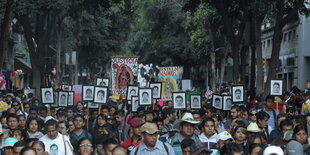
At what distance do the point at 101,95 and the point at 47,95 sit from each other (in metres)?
1.50

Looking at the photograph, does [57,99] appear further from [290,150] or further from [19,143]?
[290,150]

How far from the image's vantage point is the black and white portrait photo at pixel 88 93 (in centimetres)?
1950

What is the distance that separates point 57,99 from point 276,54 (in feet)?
24.5

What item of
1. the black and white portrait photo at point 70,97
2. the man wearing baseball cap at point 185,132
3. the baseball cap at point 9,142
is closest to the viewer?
the man wearing baseball cap at point 185,132

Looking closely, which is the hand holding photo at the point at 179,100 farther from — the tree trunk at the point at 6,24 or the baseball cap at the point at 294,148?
the baseball cap at the point at 294,148

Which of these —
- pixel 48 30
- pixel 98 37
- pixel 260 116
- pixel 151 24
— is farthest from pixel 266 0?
pixel 151 24

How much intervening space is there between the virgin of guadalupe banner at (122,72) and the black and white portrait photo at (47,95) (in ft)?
15.6

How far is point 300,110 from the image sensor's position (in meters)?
18.2

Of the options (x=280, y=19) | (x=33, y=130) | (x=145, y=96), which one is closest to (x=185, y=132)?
(x=33, y=130)

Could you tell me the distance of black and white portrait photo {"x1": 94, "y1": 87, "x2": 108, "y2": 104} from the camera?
1898 centimetres

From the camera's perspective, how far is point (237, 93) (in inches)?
763

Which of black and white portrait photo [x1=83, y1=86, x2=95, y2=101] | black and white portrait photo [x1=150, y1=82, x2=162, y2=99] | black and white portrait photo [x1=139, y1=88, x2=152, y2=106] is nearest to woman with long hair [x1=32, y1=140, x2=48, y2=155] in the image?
black and white portrait photo [x1=139, y1=88, x2=152, y2=106]

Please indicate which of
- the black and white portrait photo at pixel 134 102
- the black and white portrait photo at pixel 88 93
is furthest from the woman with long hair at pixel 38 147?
the black and white portrait photo at pixel 88 93

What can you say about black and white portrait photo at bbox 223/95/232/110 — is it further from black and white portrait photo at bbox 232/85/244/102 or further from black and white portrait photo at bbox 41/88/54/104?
black and white portrait photo at bbox 41/88/54/104
